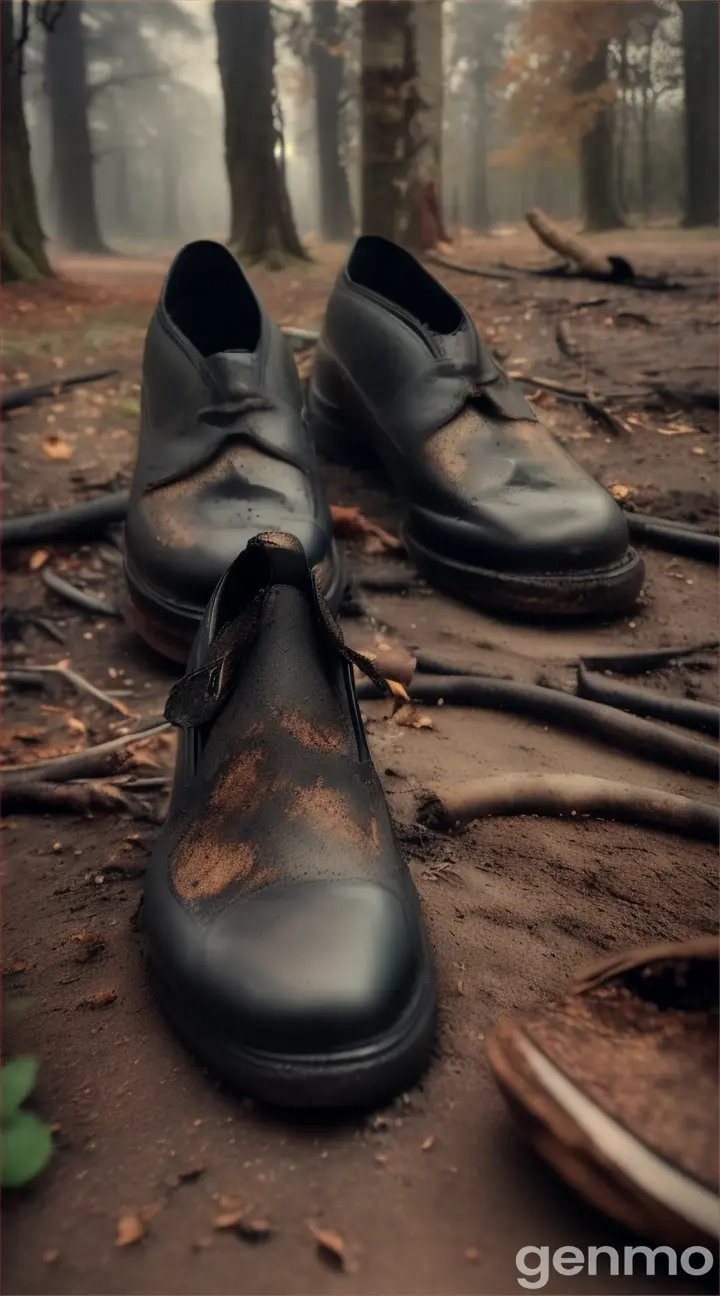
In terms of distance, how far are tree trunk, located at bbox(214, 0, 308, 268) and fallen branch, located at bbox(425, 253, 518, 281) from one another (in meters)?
2.07

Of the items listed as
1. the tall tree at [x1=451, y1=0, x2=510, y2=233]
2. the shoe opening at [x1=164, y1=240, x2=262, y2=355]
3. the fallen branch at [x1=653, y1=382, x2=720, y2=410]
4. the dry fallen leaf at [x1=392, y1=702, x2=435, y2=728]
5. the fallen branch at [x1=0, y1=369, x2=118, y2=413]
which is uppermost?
the tall tree at [x1=451, y1=0, x2=510, y2=233]

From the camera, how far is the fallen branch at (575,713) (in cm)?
173

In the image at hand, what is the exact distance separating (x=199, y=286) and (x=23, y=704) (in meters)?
1.24

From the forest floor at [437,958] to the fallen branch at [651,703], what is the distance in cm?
12

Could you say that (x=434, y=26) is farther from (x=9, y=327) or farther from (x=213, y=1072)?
(x=213, y=1072)

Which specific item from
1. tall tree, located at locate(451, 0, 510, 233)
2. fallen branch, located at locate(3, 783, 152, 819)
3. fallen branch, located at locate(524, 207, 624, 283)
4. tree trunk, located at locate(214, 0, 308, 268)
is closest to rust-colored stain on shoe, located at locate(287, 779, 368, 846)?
fallen branch, located at locate(3, 783, 152, 819)

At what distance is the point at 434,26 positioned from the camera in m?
5.95

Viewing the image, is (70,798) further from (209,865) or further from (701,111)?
(701,111)

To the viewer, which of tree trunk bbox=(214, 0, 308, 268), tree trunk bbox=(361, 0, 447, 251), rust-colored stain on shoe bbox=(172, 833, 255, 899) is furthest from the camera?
tree trunk bbox=(214, 0, 308, 268)

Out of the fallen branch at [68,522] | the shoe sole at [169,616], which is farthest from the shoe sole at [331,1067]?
the fallen branch at [68,522]

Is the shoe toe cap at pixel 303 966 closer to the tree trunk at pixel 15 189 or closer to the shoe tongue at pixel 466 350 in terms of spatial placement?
the shoe tongue at pixel 466 350

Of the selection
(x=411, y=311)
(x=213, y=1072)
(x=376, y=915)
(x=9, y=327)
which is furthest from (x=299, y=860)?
(x=9, y=327)

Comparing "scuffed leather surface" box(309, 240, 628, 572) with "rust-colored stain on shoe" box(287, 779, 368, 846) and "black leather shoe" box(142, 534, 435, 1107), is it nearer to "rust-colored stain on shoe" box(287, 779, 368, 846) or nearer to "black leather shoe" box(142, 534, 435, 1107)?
"black leather shoe" box(142, 534, 435, 1107)

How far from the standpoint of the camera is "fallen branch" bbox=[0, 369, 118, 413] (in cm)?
387
